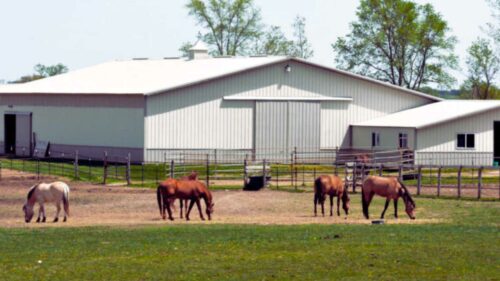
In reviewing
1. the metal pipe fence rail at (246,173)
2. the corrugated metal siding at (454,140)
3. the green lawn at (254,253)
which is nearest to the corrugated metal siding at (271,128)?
the metal pipe fence rail at (246,173)

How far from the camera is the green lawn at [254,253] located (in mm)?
19078

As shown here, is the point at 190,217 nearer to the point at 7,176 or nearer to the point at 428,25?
the point at 7,176

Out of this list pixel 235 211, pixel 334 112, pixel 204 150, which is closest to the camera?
pixel 235 211

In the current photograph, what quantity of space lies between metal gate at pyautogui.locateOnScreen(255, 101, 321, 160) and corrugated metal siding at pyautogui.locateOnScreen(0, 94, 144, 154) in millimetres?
6255

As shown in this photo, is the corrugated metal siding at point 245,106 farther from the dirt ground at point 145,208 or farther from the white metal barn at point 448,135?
the dirt ground at point 145,208

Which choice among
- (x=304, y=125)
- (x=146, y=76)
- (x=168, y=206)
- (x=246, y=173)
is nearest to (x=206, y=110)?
(x=304, y=125)

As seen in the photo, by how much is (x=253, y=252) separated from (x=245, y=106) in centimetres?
3598

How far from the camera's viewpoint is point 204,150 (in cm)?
5572

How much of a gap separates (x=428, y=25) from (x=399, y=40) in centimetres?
238

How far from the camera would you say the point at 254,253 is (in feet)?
70.2

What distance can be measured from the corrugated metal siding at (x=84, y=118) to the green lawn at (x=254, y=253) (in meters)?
26.8

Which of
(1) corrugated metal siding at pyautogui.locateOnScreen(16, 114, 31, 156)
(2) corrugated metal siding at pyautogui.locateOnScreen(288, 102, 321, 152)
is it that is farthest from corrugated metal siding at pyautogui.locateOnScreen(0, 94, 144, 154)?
(2) corrugated metal siding at pyautogui.locateOnScreen(288, 102, 321, 152)

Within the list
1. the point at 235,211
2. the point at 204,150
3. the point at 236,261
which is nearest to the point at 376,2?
the point at 204,150

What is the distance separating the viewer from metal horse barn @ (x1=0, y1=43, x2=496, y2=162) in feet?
180
